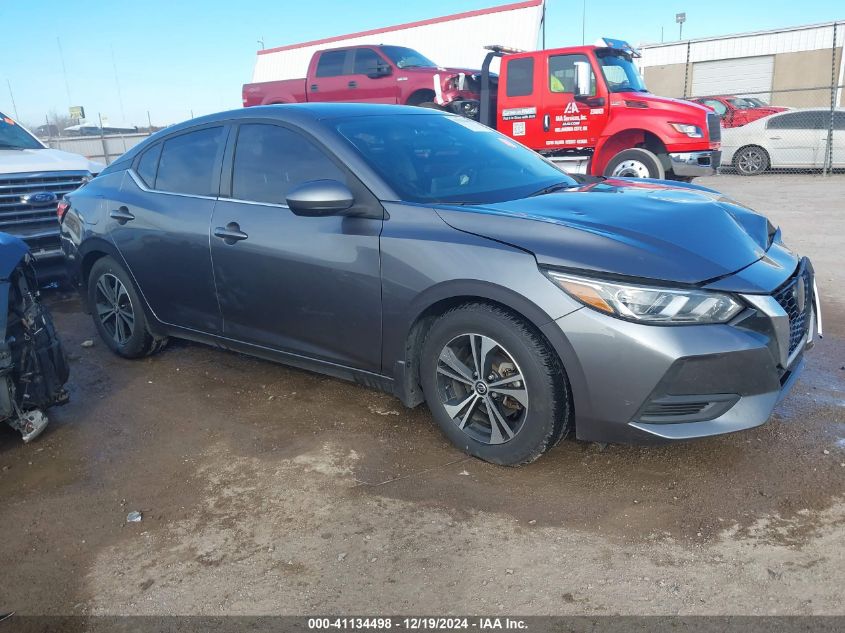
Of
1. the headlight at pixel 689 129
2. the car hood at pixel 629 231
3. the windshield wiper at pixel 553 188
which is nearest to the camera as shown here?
the car hood at pixel 629 231

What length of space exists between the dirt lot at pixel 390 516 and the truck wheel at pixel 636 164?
20.4 feet

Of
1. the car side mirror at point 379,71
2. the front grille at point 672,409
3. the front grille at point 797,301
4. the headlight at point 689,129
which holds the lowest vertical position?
the front grille at point 672,409

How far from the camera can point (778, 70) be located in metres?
28.0

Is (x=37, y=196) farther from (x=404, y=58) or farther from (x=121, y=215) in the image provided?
(x=404, y=58)

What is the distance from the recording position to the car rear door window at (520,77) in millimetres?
10727

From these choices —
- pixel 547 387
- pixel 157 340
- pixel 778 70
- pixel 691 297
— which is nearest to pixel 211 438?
pixel 157 340

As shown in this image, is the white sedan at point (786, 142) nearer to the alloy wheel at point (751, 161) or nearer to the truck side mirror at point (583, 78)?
the alloy wheel at point (751, 161)

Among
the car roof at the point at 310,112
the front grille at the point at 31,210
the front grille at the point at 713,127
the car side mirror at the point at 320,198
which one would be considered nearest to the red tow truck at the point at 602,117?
the front grille at the point at 713,127

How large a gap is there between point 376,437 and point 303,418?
0.51 metres

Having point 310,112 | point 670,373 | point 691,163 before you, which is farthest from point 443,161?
point 691,163

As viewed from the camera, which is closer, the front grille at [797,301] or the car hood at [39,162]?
the front grille at [797,301]

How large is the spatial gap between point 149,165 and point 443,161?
6.74 feet

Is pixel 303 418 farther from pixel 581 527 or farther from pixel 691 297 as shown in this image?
Answer: pixel 691 297

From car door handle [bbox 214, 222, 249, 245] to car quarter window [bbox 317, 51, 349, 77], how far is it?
10.6 metres
